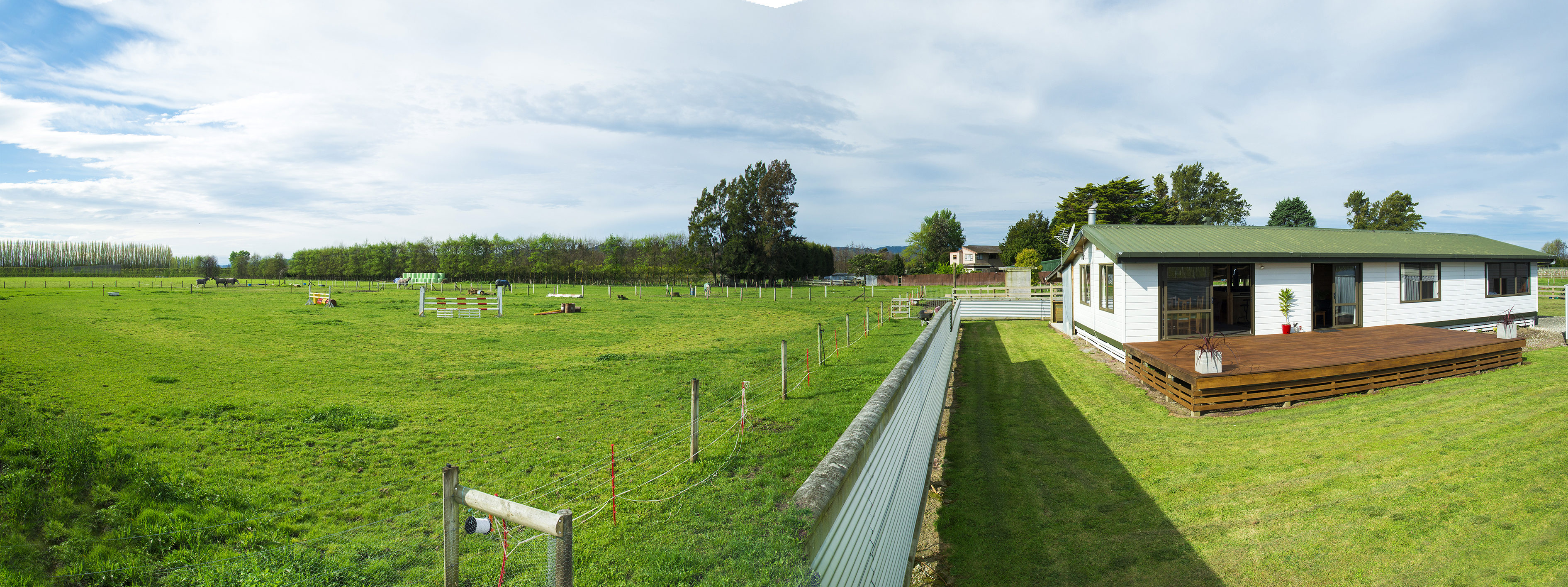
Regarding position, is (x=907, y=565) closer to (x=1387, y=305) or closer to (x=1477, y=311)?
(x=1387, y=305)

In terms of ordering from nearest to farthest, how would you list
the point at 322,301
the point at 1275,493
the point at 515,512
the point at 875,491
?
the point at 515,512, the point at 875,491, the point at 1275,493, the point at 322,301

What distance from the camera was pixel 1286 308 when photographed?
14.1m

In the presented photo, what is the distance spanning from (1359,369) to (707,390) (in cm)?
1093

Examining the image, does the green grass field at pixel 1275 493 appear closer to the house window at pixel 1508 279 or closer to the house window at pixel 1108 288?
the house window at pixel 1108 288

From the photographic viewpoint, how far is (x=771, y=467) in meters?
5.68

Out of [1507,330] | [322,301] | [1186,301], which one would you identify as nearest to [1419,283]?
[1507,330]

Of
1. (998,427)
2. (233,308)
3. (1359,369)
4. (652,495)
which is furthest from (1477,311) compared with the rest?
(233,308)

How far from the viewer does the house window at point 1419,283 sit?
50.8 ft

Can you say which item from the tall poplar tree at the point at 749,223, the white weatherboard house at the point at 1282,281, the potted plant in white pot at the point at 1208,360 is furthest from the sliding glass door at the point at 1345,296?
the tall poplar tree at the point at 749,223

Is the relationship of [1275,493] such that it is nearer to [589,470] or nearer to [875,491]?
[875,491]

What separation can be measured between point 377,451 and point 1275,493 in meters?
9.69

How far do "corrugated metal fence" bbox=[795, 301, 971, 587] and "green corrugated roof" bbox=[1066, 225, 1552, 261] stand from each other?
10344 mm

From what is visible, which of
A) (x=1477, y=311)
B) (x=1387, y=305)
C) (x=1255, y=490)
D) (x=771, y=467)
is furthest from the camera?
(x=1477, y=311)

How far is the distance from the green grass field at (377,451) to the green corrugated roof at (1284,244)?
631 cm
